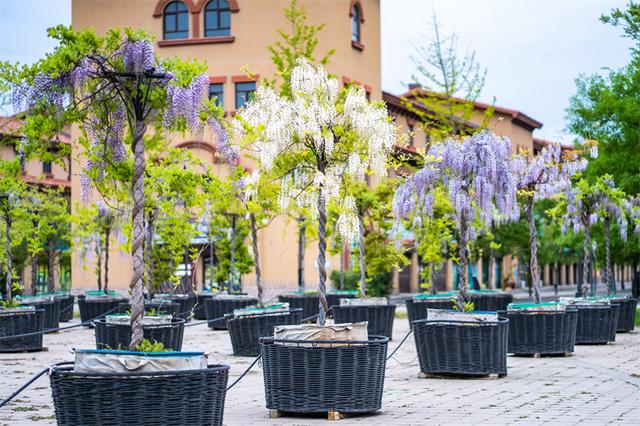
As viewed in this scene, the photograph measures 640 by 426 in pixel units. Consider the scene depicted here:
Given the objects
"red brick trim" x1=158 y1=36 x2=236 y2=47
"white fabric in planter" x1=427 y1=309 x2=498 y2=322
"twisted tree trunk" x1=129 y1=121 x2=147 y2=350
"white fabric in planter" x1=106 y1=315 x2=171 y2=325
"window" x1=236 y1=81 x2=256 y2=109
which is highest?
"red brick trim" x1=158 y1=36 x2=236 y2=47

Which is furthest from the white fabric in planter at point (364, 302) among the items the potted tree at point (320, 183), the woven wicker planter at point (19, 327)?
the potted tree at point (320, 183)

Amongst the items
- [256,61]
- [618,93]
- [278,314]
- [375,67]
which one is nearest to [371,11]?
[375,67]

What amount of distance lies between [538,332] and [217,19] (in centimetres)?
3520

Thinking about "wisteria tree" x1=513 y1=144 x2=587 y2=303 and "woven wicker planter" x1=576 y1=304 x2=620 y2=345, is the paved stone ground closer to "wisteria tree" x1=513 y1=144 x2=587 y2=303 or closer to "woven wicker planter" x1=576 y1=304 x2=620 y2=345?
"wisteria tree" x1=513 y1=144 x2=587 y2=303

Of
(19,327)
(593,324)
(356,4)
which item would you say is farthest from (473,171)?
(356,4)

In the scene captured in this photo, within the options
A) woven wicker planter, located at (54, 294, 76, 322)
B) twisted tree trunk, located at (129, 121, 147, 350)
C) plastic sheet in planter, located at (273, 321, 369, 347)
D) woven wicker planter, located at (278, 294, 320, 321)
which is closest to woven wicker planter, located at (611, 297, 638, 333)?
woven wicker planter, located at (278, 294, 320, 321)

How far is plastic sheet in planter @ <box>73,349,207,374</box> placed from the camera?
814 centimetres

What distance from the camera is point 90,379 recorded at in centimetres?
811

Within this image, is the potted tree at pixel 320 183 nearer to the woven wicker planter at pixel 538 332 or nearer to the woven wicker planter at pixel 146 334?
the woven wicker planter at pixel 146 334

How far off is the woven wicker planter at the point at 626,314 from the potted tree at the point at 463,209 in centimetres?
456

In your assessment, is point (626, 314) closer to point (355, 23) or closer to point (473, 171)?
point (473, 171)

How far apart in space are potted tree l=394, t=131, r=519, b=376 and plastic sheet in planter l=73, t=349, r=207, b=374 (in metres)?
6.61

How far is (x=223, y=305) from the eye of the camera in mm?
29531

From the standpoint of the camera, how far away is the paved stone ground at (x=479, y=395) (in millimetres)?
10523
